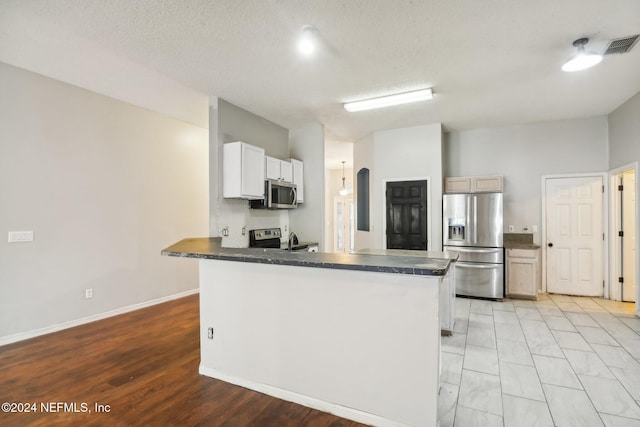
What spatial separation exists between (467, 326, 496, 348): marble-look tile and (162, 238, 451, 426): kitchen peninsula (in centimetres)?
168

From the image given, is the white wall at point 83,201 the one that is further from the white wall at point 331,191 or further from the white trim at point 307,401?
the white wall at point 331,191

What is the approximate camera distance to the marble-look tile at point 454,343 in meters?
2.95

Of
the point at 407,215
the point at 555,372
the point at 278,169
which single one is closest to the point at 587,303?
the point at 555,372

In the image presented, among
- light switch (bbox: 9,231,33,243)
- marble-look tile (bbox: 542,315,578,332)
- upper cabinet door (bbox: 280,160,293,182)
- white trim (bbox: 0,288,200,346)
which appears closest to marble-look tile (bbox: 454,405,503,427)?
marble-look tile (bbox: 542,315,578,332)

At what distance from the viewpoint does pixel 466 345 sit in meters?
3.05

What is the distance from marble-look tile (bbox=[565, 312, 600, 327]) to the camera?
11.8 feet

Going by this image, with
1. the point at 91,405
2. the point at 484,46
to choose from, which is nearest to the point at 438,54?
the point at 484,46

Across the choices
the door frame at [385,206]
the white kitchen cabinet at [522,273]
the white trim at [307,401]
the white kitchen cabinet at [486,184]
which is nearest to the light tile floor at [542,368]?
the white trim at [307,401]

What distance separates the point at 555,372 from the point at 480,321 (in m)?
1.22

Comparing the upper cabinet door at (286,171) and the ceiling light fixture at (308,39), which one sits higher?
the ceiling light fixture at (308,39)

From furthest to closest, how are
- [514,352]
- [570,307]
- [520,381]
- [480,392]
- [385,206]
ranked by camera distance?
[385,206], [570,307], [514,352], [520,381], [480,392]

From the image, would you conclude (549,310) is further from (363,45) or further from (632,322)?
(363,45)

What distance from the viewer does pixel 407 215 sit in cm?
513

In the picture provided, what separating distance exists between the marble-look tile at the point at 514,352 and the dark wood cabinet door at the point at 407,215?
208cm
